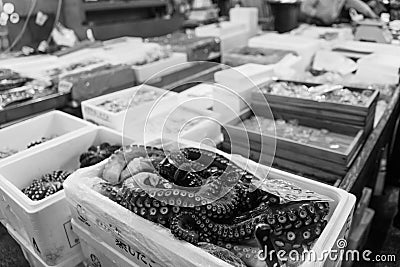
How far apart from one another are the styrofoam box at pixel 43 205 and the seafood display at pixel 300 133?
601 mm

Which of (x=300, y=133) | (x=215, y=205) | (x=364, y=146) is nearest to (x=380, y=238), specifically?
(x=364, y=146)

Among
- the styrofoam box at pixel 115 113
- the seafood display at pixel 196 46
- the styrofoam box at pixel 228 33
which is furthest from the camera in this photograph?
the styrofoam box at pixel 228 33

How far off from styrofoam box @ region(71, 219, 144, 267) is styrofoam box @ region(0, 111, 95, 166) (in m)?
0.57

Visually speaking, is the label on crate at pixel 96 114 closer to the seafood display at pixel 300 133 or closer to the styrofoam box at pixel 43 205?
the styrofoam box at pixel 43 205

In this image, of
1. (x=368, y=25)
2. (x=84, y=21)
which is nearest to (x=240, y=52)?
(x=368, y=25)

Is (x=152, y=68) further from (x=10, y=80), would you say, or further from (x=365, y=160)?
(x=365, y=160)

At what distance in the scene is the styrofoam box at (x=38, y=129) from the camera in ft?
5.46

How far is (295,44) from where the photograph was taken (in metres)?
2.55

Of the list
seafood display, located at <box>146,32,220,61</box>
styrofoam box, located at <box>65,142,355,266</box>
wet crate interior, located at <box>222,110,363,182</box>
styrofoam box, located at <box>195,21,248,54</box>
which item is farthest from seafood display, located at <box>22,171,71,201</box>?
styrofoam box, located at <box>195,21,248,54</box>

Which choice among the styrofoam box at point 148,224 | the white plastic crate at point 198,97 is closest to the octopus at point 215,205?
the styrofoam box at point 148,224

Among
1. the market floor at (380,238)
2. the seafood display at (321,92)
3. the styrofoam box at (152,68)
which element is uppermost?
the styrofoam box at (152,68)

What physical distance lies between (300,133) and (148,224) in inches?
37.5

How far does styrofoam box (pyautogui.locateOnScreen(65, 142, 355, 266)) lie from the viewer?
832 mm

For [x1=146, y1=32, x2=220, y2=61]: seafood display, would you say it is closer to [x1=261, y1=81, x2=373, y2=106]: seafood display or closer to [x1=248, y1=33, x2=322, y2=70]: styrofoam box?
[x1=248, y1=33, x2=322, y2=70]: styrofoam box
